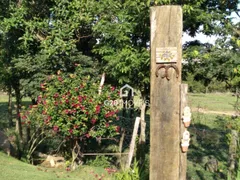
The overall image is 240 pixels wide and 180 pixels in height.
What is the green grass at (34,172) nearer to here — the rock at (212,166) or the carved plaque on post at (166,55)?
the rock at (212,166)

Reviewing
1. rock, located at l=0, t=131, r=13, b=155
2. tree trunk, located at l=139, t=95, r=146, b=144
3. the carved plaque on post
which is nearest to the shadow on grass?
tree trunk, located at l=139, t=95, r=146, b=144

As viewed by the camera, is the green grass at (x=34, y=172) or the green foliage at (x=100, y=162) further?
the green foliage at (x=100, y=162)

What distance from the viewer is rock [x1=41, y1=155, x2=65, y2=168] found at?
777 cm

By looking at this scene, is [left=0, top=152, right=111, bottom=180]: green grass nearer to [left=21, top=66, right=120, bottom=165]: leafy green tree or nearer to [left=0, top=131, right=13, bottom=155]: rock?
[left=0, top=131, right=13, bottom=155]: rock

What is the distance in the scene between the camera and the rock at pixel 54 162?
7.77m

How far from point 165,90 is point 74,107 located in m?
4.25

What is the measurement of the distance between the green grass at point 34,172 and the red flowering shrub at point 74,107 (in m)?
0.85

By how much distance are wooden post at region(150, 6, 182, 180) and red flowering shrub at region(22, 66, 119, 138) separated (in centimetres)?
411

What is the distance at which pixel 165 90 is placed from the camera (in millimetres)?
2668

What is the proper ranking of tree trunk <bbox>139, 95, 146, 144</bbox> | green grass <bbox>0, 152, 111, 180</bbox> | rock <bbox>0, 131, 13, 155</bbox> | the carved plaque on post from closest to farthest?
the carved plaque on post
green grass <bbox>0, 152, 111, 180</bbox>
tree trunk <bbox>139, 95, 146, 144</bbox>
rock <bbox>0, 131, 13, 155</bbox>

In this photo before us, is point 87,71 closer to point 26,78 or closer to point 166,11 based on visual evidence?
point 26,78

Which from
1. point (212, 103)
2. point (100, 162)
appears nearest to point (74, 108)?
point (100, 162)

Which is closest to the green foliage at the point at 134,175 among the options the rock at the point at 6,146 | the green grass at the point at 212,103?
the rock at the point at 6,146

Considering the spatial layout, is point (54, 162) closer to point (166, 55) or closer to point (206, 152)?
point (206, 152)
